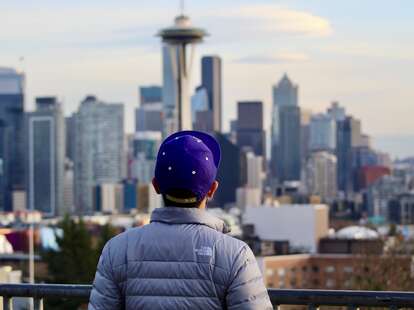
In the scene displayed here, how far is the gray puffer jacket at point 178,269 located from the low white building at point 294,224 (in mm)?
124909

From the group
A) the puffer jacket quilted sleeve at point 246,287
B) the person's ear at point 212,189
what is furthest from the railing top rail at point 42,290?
the puffer jacket quilted sleeve at point 246,287

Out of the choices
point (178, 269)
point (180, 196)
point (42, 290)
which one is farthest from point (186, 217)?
point (42, 290)

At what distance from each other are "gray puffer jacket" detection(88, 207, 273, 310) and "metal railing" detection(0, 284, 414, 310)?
7.63 ft

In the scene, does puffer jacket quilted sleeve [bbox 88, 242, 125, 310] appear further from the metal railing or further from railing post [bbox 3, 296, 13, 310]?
railing post [bbox 3, 296, 13, 310]

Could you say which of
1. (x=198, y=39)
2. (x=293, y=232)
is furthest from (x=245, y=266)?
(x=293, y=232)

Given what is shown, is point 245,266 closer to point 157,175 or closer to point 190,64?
point 157,175

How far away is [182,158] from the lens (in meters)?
5.36

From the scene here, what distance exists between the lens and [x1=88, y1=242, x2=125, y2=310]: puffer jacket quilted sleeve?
5.30 metres

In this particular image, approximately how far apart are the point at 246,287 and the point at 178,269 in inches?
10.3

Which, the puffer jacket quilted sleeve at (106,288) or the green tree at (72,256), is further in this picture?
the green tree at (72,256)

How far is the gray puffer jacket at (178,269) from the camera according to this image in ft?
17.1

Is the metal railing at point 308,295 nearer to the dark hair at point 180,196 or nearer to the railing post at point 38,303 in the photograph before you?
the railing post at point 38,303

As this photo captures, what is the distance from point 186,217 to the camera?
5.38 m

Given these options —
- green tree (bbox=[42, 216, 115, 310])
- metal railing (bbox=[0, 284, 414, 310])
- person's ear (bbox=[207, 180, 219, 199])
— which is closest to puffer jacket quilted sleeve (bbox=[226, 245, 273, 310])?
person's ear (bbox=[207, 180, 219, 199])
